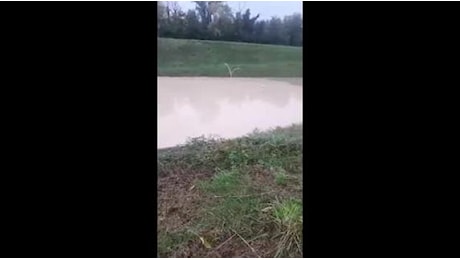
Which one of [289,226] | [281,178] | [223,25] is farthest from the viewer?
[281,178]

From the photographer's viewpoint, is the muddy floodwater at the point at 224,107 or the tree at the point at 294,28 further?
the muddy floodwater at the point at 224,107

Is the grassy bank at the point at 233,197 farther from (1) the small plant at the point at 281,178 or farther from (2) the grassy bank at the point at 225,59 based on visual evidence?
(2) the grassy bank at the point at 225,59

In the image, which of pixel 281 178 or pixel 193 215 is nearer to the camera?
pixel 193 215

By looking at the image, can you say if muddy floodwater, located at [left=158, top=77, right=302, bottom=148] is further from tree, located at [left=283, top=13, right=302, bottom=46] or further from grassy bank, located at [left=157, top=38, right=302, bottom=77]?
tree, located at [left=283, top=13, right=302, bottom=46]

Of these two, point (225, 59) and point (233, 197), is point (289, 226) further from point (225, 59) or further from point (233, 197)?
point (225, 59)

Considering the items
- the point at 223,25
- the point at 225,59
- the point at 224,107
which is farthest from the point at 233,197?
the point at 223,25

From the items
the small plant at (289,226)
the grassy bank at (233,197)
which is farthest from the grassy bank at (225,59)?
the small plant at (289,226)

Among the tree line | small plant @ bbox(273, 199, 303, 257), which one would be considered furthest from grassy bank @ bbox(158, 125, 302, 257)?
the tree line
